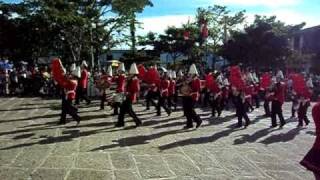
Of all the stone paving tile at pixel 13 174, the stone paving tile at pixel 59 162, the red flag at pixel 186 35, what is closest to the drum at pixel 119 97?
the stone paving tile at pixel 59 162

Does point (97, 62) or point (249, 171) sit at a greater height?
point (97, 62)

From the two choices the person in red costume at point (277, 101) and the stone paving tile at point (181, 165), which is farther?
the person in red costume at point (277, 101)

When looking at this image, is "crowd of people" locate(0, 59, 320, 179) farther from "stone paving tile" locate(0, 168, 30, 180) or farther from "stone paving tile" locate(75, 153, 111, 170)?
"stone paving tile" locate(0, 168, 30, 180)

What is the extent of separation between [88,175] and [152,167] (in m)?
1.30

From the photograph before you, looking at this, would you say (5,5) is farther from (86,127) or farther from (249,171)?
(249,171)

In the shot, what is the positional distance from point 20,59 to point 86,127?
25769mm

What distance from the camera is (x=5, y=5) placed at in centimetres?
3275

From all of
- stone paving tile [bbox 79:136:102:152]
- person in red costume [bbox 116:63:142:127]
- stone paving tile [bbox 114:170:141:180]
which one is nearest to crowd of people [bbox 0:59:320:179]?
person in red costume [bbox 116:63:142:127]

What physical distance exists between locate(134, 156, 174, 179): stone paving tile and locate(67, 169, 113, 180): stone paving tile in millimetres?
606

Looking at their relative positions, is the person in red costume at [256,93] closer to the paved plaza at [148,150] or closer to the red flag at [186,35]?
the paved plaza at [148,150]

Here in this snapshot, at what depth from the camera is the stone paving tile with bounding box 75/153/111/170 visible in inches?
375

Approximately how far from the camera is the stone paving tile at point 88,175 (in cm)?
870

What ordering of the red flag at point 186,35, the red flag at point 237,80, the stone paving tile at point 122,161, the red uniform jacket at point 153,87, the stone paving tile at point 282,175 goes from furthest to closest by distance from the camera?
1. the red flag at point 186,35
2. the red uniform jacket at point 153,87
3. the red flag at point 237,80
4. the stone paving tile at point 122,161
5. the stone paving tile at point 282,175

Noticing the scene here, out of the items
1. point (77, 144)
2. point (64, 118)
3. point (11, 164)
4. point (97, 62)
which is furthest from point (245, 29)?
point (11, 164)
